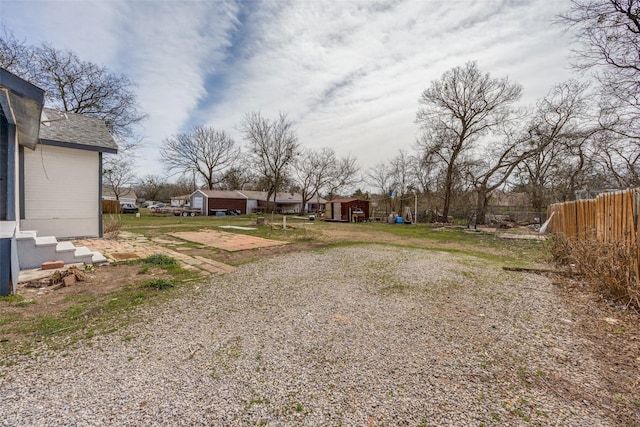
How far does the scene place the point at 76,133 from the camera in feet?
26.4

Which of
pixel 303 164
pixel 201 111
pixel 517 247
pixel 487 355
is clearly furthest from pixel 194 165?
pixel 487 355

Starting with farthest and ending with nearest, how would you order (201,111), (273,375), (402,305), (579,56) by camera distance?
(201,111) → (579,56) → (402,305) → (273,375)

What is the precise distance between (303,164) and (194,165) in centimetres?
1367

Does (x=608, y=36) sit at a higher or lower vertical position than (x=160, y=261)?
higher

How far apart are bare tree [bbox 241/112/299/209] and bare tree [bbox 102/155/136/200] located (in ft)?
37.6

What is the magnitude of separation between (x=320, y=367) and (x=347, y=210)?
19589 mm

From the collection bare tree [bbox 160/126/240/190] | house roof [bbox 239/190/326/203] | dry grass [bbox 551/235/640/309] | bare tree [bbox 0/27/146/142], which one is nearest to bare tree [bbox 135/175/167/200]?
bare tree [bbox 160/126/240/190]

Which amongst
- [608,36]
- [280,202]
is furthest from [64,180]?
[280,202]

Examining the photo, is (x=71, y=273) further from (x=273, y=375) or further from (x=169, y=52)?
(x=169, y=52)

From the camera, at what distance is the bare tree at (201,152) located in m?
30.7

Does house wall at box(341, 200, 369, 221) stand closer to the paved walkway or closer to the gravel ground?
the paved walkway

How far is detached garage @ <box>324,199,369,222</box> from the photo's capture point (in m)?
21.4

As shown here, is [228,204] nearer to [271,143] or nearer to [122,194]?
[271,143]

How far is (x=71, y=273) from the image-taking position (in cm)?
416
